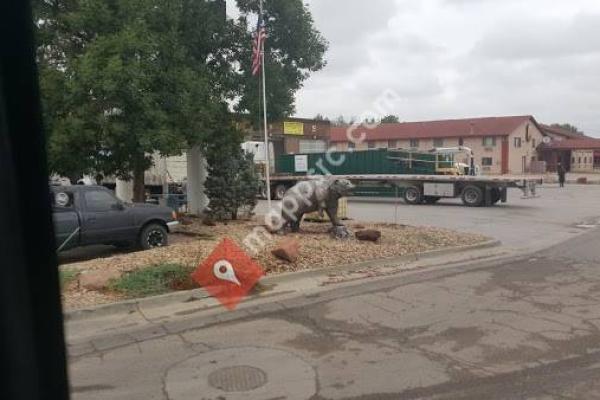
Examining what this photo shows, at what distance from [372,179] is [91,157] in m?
16.7

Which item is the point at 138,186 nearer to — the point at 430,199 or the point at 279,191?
the point at 430,199

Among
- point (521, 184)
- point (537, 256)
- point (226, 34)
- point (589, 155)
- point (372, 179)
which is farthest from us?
point (589, 155)

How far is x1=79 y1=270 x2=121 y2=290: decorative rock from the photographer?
8.34m

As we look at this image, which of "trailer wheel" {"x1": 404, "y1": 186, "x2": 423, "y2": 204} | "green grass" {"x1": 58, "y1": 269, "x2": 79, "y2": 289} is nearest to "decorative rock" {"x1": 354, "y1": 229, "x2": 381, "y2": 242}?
"green grass" {"x1": 58, "y1": 269, "x2": 79, "y2": 289}

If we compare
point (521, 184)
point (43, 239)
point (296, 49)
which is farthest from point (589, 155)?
point (43, 239)

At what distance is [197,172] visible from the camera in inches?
714

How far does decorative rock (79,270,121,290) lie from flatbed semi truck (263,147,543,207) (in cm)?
1627

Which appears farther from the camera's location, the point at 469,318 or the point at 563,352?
the point at 469,318

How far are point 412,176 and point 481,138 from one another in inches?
1622

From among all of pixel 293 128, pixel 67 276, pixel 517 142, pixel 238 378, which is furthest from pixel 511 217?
pixel 517 142

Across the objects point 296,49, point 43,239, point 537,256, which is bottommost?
point 537,256

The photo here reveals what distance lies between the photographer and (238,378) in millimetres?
5152

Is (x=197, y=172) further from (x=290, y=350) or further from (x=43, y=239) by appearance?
(x=43, y=239)

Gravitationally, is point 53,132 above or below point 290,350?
above
